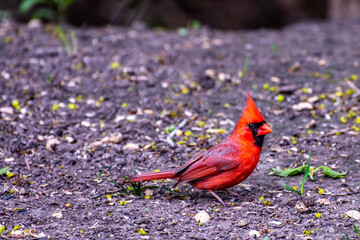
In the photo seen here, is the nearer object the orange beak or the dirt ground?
the dirt ground

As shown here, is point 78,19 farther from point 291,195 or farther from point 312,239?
point 312,239

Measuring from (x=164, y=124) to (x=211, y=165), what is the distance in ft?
4.73

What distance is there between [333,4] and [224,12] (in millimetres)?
2156

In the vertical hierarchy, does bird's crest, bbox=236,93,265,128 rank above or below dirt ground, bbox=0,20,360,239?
above

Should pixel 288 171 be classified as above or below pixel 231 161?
below

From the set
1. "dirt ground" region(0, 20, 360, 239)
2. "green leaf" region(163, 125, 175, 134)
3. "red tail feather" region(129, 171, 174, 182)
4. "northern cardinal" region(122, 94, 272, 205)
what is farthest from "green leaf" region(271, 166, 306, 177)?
"green leaf" region(163, 125, 175, 134)

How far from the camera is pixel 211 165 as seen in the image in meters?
3.44

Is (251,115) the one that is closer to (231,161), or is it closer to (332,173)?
(231,161)

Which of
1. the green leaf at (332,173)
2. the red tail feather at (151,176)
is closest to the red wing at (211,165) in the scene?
the red tail feather at (151,176)

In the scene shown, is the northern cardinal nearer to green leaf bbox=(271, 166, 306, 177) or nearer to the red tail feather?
the red tail feather

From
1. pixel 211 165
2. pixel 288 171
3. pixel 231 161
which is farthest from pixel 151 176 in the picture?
pixel 288 171

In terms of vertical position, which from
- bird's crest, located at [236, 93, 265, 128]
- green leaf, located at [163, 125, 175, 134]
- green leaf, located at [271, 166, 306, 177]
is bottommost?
green leaf, located at [271, 166, 306, 177]

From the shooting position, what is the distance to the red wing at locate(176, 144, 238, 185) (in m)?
3.40

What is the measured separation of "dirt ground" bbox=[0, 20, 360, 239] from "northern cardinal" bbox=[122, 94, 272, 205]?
19 centimetres
